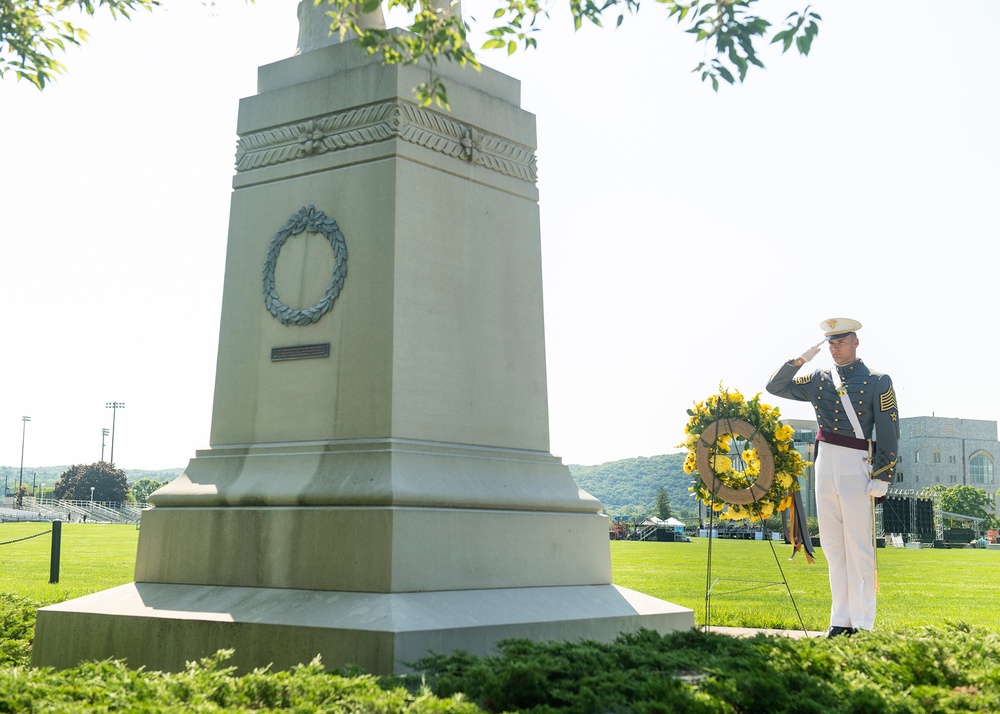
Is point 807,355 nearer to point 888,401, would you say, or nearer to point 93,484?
point 888,401

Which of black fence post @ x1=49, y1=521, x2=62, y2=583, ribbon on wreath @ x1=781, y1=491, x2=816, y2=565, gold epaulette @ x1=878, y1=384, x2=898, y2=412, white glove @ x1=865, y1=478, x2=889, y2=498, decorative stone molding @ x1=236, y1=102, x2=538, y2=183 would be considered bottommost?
black fence post @ x1=49, y1=521, x2=62, y2=583

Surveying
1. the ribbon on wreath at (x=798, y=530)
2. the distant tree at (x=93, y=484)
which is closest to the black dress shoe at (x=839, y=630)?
the ribbon on wreath at (x=798, y=530)

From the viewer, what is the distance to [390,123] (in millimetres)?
8227

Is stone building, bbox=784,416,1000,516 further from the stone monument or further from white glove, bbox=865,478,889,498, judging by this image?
the stone monument

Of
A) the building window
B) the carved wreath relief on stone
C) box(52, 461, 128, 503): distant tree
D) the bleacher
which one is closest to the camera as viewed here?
the carved wreath relief on stone

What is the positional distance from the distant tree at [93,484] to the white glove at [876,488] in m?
143

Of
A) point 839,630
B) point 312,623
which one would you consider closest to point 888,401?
point 839,630

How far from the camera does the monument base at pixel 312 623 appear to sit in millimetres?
6637

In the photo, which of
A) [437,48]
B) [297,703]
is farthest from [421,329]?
[297,703]

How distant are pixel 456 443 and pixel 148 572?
8.85 feet

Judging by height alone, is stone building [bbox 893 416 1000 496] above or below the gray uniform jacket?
above

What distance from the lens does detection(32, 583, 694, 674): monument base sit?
6.64m

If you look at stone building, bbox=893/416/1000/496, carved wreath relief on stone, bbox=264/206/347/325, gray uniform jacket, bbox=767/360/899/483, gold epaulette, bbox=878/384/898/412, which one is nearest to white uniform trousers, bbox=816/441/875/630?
gray uniform jacket, bbox=767/360/899/483

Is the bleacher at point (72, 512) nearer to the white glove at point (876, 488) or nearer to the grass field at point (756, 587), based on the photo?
the grass field at point (756, 587)
